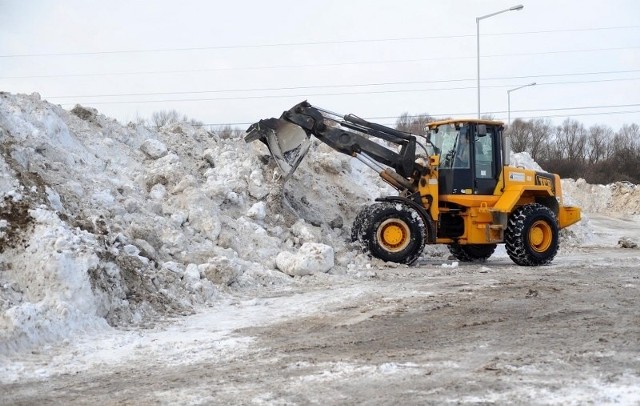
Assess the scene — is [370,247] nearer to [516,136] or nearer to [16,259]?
[16,259]

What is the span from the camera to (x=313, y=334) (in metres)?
7.65

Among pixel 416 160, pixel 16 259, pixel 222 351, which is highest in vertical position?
pixel 416 160

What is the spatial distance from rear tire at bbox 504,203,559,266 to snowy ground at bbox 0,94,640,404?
624 mm

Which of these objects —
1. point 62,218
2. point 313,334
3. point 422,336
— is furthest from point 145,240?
point 422,336

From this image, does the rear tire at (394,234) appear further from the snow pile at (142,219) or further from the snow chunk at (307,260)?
the snow chunk at (307,260)

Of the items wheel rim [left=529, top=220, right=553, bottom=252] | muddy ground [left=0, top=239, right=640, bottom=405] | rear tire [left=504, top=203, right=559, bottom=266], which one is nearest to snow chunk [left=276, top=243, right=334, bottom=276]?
muddy ground [left=0, top=239, right=640, bottom=405]

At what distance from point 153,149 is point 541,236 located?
25.6ft

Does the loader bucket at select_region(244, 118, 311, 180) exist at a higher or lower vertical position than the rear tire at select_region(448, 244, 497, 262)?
higher

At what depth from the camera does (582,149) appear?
64.0 meters

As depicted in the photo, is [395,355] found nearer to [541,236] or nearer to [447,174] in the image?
[447,174]

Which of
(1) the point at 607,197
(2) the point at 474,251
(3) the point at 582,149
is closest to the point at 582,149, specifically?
(3) the point at 582,149

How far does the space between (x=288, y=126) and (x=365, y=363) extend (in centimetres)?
830

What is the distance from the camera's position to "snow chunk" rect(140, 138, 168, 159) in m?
15.0

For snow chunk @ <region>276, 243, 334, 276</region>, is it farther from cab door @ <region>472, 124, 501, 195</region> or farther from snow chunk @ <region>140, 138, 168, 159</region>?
snow chunk @ <region>140, 138, 168, 159</region>
